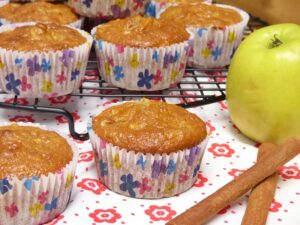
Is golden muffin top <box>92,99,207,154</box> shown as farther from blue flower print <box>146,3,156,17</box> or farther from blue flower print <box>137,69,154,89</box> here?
blue flower print <box>146,3,156,17</box>

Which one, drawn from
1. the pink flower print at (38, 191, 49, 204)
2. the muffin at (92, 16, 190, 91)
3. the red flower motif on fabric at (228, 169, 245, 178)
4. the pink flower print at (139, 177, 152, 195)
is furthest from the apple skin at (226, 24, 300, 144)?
the pink flower print at (38, 191, 49, 204)

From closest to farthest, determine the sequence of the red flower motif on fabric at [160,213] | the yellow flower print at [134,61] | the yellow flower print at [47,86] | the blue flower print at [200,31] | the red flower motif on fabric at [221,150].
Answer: the red flower motif on fabric at [160,213] → the red flower motif on fabric at [221,150] → the yellow flower print at [47,86] → the yellow flower print at [134,61] → the blue flower print at [200,31]

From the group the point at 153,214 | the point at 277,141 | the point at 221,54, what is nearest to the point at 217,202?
the point at 153,214

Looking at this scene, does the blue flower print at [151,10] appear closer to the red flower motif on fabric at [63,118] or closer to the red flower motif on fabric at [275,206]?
the red flower motif on fabric at [63,118]

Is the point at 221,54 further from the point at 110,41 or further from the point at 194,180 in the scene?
the point at 194,180

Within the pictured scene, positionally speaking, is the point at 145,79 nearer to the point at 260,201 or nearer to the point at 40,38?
the point at 40,38

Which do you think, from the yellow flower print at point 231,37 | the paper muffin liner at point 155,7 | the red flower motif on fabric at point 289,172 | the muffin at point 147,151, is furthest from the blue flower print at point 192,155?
the paper muffin liner at point 155,7
